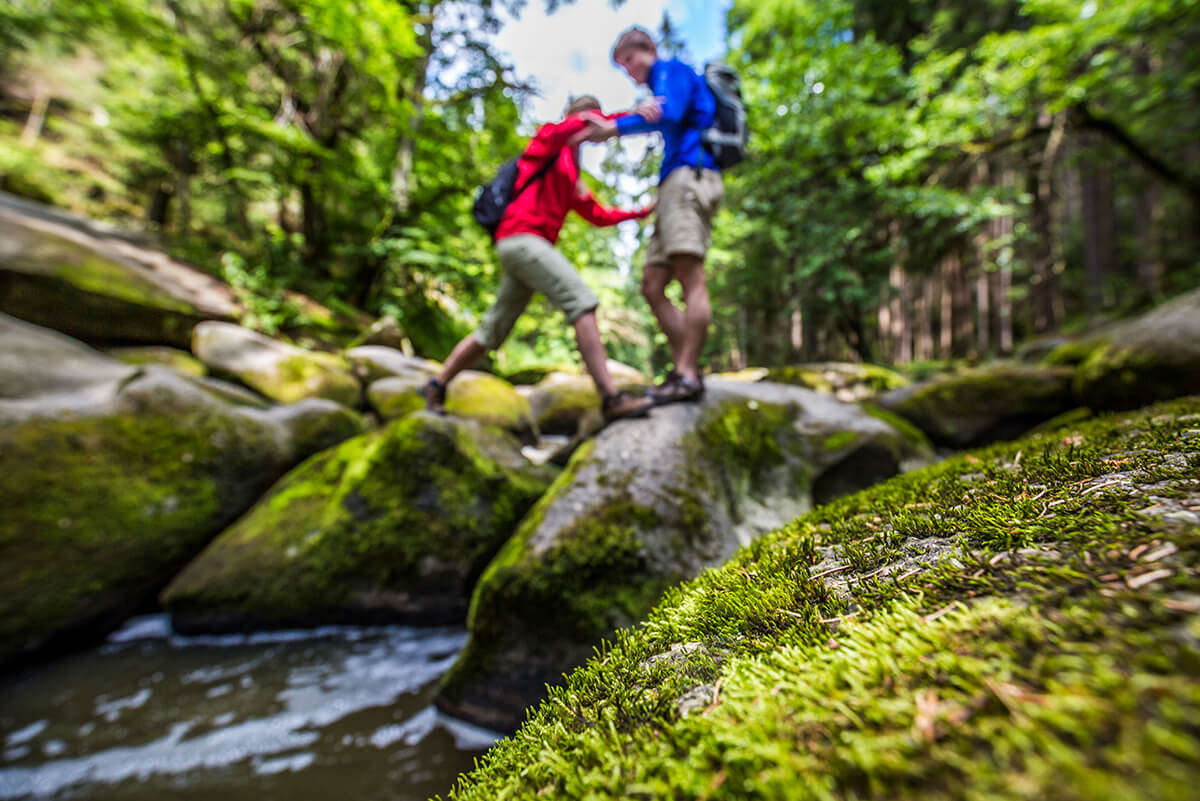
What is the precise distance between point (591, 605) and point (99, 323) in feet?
23.1

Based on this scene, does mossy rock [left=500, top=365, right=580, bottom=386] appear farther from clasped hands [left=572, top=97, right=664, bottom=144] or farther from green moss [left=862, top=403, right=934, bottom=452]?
clasped hands [left=572, top=97, right=664, bottom=144]

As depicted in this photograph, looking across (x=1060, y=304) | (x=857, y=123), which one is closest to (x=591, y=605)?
(x=857, y=123)

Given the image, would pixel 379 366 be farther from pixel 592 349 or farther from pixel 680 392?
pixel 680 392

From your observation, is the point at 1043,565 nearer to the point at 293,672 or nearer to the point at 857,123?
the point at 293,672

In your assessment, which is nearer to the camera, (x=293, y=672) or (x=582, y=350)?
(x=293, y=672)

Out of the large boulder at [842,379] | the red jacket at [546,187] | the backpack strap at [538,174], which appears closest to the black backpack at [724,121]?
the red jacket at [546,187]

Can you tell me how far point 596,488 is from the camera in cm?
242

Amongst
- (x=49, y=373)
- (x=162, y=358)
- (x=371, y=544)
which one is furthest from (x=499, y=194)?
(x=162, y=358)

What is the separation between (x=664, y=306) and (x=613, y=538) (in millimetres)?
1808

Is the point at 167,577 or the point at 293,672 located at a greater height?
the point at 167,577

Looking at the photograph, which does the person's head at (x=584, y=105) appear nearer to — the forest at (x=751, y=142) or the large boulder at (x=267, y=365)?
the large boulder at (x=267, y=365)

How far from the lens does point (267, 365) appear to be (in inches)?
228

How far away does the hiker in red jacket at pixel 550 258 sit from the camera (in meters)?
2.98

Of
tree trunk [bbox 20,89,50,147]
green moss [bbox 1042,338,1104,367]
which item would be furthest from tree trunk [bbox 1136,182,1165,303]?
tree trunk [bbox 20,89,50,147]
